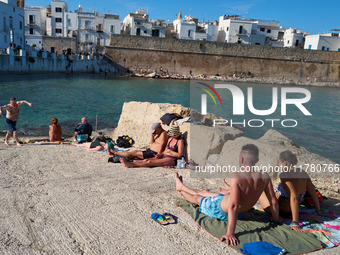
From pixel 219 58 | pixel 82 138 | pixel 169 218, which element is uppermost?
pixel 219 58

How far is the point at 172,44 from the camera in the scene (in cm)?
4200

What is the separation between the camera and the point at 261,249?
284cm

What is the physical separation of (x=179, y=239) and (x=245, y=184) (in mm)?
897

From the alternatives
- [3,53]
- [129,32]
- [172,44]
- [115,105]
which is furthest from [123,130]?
[129,32]

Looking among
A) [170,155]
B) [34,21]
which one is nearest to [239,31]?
[34,21]

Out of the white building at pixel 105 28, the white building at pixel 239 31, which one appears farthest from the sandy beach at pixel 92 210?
the white building at pixel 239 31

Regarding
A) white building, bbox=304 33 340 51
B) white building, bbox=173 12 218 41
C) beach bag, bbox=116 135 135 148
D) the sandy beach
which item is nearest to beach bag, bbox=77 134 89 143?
beach bag, bbox=116 135 135 148

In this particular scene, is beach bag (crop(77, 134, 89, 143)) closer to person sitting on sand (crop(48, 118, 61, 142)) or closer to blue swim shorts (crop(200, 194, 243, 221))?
person sitting on sand (crop(48, 118, 61, 142))

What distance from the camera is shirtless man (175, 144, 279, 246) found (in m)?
2.98

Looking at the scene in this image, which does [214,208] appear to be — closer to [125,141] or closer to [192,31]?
[125,141]

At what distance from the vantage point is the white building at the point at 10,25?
3167cm

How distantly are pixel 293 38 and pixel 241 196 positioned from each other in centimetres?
5353

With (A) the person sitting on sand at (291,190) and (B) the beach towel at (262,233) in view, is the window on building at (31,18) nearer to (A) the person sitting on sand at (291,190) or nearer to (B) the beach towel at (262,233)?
(B) the beach towel at (262,233)

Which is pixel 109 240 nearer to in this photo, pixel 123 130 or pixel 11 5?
pixel 123 130
